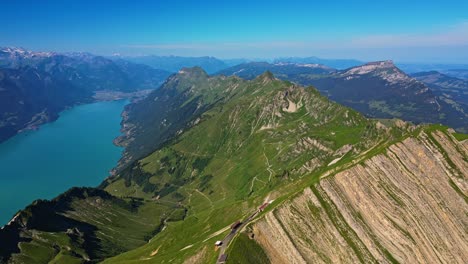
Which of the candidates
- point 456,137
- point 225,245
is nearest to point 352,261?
point 225,245

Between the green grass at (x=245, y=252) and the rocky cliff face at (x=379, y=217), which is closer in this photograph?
the green grass at (x=245, y=252)

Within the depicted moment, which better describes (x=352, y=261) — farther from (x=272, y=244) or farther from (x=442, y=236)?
(x=442, y=236)

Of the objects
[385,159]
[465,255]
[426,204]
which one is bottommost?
[465,255]

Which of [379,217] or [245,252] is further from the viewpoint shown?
[379,217]

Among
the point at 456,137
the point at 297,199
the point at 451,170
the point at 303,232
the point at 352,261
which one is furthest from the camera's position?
the point at 456,137

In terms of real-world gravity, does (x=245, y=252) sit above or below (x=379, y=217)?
below

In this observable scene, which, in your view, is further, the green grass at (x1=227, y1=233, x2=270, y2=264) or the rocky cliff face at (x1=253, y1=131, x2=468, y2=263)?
the rocky cliff face at (x1=253, y1=131, x2=468, y2=263)

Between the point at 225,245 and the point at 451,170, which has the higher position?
the point at 451,170

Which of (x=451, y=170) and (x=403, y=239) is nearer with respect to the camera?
(x=403, y=239)
